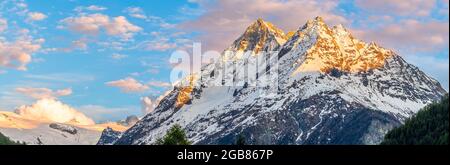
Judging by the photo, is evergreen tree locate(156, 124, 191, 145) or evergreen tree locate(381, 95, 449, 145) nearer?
evergreen tree locate(381, 95, 449, 145)

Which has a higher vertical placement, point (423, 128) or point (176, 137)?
point (423, 128)

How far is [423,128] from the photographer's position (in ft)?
308

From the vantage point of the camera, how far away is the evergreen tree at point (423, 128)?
86.8 metres

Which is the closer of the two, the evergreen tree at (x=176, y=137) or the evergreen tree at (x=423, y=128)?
the evergreen tree at (x=423, y=128)

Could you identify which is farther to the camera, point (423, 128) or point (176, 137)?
point (176, 137)

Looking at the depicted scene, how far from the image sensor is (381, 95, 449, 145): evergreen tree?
285 ft
